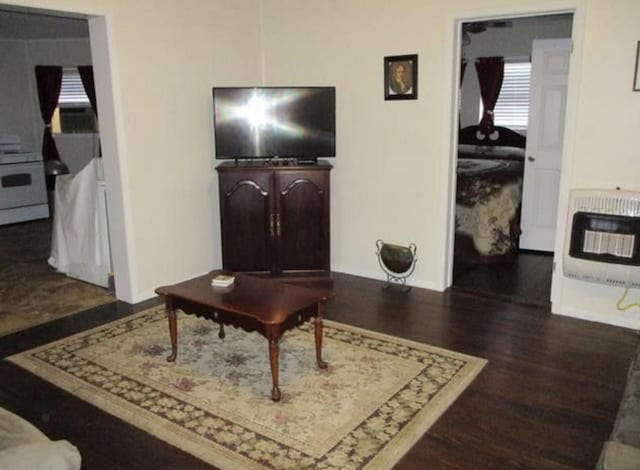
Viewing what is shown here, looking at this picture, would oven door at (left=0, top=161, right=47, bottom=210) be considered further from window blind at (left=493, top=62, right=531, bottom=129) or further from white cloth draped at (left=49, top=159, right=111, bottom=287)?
window blind at (left=493, top=62, right=531, bottom=129)

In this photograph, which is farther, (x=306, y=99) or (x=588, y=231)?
(x=306, y=99)

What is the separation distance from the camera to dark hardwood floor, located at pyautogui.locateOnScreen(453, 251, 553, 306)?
4547mm

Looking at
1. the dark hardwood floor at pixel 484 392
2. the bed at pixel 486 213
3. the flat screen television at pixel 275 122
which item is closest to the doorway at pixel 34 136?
the dark hardwood floor at pixel 484 392

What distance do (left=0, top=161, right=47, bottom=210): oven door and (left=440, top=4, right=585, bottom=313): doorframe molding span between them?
5.64 meters

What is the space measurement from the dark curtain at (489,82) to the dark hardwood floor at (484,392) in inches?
139

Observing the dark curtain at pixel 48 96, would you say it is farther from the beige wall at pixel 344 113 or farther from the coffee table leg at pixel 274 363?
the coffee table leg at pixel 274 363

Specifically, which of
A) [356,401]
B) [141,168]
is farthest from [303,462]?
[141,168]

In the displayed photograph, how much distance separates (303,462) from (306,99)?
314 centimetres

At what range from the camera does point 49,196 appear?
28.1 feet

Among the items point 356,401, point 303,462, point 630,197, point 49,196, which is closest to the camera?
point 303,462

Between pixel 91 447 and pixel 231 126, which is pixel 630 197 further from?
pixel 91 447

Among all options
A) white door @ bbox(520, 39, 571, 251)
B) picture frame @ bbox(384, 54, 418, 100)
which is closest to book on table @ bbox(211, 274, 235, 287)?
picture frame @ bbox(384, 54, 418, 100)

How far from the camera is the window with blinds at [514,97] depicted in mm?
7090

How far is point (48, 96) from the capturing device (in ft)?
27.7
